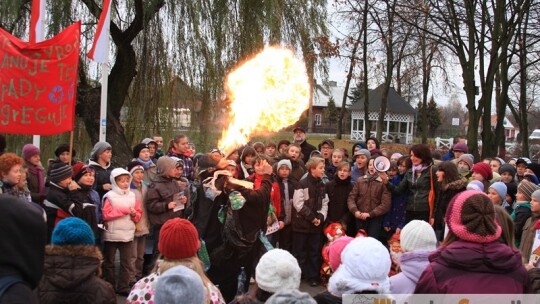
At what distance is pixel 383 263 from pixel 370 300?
24cm

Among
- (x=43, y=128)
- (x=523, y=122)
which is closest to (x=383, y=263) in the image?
(x=43, y=128)

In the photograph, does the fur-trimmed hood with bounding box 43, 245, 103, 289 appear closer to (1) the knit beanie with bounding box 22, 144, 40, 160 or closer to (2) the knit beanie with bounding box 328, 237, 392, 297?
(2) the knit beanie with bounding box 328, 237, 392, 297

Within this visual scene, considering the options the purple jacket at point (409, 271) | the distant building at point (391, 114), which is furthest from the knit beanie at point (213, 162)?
the distant building at point (391, 114)

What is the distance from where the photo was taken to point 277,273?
354 cm

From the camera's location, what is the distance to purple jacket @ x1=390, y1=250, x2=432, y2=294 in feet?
12.2

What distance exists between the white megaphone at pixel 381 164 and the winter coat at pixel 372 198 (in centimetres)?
13

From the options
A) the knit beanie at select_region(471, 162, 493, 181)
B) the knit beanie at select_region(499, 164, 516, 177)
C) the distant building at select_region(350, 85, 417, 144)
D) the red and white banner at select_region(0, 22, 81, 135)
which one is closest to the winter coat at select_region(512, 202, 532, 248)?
the knit beanie at select_region(471, 162, 493, 181)

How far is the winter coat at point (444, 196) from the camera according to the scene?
24.4 ft

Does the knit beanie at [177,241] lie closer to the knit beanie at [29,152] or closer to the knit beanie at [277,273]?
the knit beanie at [277,273]

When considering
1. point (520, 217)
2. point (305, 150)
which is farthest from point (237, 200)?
point (305, 150)

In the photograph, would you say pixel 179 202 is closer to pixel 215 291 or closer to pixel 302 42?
pixel 215 291

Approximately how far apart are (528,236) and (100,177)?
516cm

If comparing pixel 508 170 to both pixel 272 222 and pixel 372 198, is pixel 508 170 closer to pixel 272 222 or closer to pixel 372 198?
pixel 372 198

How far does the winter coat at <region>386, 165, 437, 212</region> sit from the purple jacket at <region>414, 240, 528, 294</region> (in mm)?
4523
